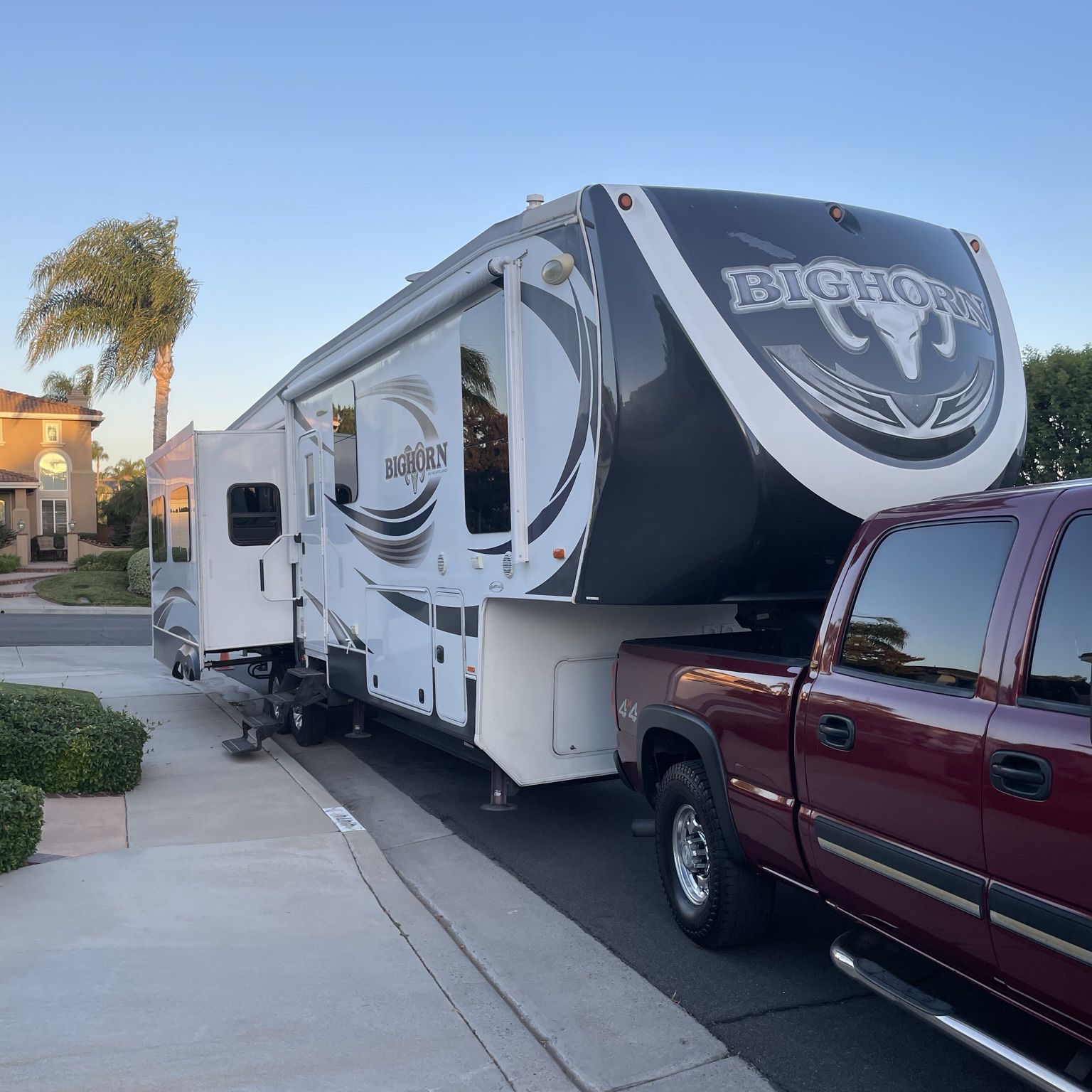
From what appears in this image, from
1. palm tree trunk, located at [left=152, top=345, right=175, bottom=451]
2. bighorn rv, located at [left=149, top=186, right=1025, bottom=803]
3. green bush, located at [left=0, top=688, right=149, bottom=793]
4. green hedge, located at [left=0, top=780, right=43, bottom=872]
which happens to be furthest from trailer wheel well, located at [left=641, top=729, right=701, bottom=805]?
palm tree trunk, located at [left=152, top=345, right=175, bottom=451]

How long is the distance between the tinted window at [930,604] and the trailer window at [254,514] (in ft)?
22.5

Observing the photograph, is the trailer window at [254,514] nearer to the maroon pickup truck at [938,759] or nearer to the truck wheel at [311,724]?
the truck wheel at [311,724]

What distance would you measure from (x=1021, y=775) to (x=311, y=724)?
7.36 m

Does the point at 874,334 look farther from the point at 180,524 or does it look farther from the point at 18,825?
the point at 180,524

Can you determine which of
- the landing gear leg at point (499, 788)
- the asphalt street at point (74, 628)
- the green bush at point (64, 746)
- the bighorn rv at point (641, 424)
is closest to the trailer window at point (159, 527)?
the green bush at point (64, 746)

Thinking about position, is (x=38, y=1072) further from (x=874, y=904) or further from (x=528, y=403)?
(x=528, y=403)

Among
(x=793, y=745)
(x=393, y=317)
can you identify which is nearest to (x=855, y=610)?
(x=793, y=745)

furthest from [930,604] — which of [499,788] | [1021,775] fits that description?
[499,788]

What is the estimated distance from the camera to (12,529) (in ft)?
120

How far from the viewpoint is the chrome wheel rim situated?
490cm

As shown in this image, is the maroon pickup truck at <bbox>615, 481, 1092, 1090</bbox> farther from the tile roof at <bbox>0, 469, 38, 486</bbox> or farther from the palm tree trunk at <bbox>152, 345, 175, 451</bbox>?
the tile roof at <bbox>0, 469, 38, 486</bbox>

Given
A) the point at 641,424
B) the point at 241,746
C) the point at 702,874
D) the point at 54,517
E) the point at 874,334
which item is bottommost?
the point at 241,746

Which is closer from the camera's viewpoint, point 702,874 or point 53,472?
point 702,874

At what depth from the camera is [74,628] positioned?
2162 cm
